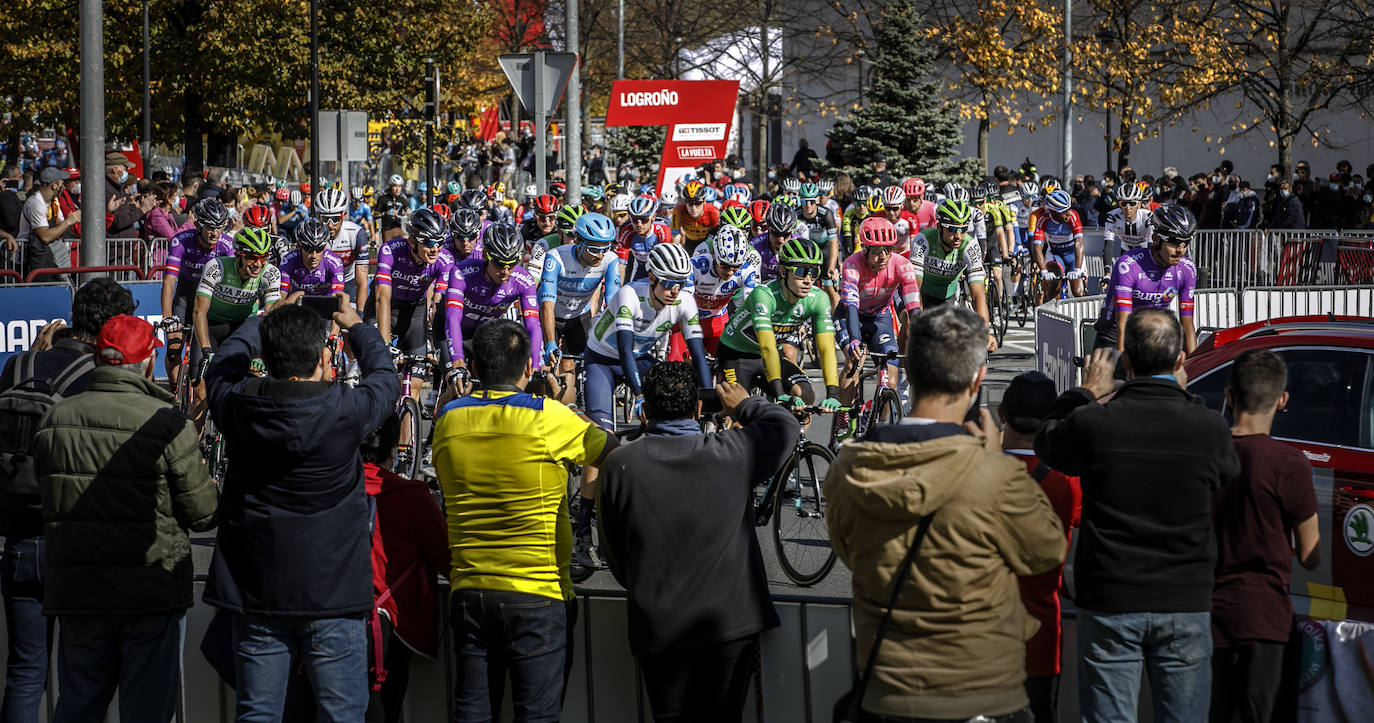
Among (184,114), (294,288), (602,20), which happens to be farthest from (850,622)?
(602,20)

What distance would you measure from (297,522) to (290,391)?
0.41m

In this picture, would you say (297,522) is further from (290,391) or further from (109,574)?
(109,574)

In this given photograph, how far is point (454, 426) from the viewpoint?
5168 millimetres

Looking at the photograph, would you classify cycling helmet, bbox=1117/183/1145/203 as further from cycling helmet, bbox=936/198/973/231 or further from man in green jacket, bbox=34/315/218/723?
man in green jacket, bbox=34/315/218/723

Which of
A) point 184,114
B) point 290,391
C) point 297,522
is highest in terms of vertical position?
point 184,114

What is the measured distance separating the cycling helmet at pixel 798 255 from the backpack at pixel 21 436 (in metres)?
5.28

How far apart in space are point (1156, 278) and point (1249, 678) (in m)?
6.74

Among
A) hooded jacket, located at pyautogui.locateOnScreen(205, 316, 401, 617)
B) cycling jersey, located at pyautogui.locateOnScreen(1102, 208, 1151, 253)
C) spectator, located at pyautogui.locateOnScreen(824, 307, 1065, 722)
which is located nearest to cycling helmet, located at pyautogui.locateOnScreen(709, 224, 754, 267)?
cycling jersey, located at pyautogui.locateOnScreen(1102, 208, 1151, 253)

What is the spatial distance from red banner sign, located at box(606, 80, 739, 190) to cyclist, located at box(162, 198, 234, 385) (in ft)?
33.3

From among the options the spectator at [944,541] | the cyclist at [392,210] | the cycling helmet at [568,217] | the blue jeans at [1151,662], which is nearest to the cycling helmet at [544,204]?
the cycling helmet at [568,217]

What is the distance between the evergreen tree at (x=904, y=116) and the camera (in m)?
44.8

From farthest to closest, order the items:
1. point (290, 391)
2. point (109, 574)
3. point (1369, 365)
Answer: point (1369, 365)
point (109, 574)
point (290, 391)

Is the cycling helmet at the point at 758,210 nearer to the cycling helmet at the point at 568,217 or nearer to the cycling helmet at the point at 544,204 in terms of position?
the cycling helmet at the point at 544,204

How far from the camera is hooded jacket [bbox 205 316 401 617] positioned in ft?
15.7
